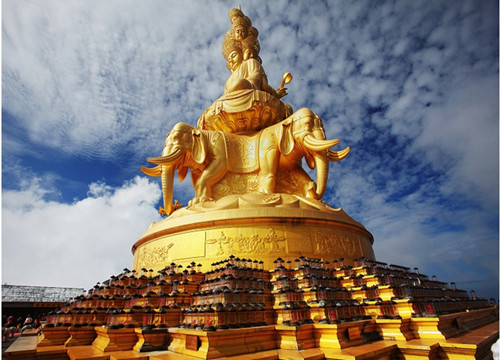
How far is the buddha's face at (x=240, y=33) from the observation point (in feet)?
60.1

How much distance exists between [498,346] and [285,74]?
17.1m

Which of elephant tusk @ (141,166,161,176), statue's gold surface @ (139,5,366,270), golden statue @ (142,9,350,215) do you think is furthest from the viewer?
elephant tusk @ (141,166,161,176)

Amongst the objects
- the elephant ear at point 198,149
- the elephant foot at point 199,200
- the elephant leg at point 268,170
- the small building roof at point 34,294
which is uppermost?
the elephant ear at point 198,149

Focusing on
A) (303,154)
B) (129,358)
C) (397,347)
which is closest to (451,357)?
(397,347)

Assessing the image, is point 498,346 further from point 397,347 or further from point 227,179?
point 227,179

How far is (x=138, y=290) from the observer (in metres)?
8.59

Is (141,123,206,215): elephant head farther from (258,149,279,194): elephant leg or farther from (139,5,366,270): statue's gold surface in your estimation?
(258,149,279,194): elephant leg

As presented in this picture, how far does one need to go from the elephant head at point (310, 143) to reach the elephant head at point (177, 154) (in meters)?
3.80

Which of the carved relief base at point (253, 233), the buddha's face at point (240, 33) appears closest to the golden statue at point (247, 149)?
the carved relief base at point (253, 233)

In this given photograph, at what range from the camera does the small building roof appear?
1750 centimetres

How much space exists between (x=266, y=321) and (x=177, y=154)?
27.2ft

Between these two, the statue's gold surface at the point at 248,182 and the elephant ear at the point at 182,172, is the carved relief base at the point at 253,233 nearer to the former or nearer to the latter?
the statue's gold surface at the point at 248,182

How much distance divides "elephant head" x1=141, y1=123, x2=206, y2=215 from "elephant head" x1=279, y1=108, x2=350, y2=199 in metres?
3.80

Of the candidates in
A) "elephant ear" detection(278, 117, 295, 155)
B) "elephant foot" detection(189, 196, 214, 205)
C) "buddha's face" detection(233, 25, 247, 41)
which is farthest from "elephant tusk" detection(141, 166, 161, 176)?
"buddha's face" detection(233, 25, 247, 41)
